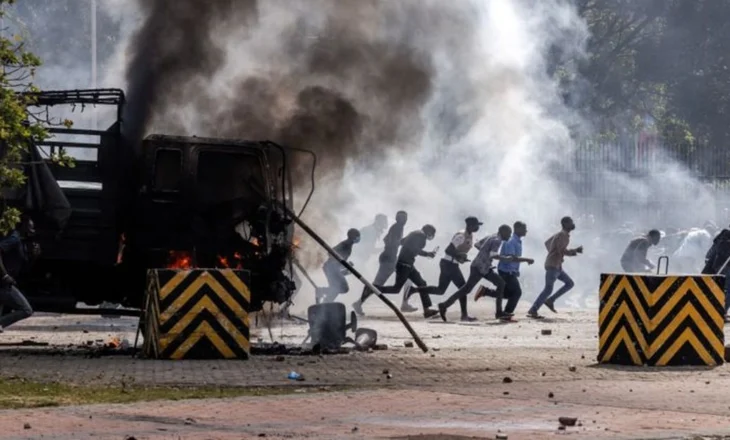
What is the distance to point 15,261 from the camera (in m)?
15.0

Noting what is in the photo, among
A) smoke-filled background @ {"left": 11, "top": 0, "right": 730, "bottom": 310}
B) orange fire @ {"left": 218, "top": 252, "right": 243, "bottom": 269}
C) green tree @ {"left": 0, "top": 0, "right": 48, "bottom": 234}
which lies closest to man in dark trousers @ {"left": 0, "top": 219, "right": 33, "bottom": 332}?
orange fire @ {"left": 218, "top": 252, "right": 243, "bottom": 269}

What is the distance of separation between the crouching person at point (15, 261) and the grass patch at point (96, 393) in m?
2.89

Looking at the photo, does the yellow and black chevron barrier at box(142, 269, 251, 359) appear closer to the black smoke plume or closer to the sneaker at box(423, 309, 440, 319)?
the black smoke plume

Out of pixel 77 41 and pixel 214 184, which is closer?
pixel 214 184

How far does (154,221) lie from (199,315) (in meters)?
2.00

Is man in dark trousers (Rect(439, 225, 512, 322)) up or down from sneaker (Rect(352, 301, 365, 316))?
up

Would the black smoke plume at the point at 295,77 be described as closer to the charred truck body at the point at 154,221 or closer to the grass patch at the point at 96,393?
the charred truck body at the point at 154,221

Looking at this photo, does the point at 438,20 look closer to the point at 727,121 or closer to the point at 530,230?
the point at 530,230

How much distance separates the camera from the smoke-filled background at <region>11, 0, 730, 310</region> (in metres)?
19.1

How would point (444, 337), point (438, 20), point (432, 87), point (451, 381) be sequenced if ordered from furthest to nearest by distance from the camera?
point (438, 20) → point (432, 87) → point (444, 337) → point (451, 381)

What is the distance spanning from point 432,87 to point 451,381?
921cm

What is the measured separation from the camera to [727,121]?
46188 mm

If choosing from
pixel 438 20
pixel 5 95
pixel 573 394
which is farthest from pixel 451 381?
pixel 438 20

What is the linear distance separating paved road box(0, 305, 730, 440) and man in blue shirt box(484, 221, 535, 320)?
4.88m
